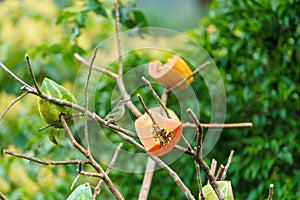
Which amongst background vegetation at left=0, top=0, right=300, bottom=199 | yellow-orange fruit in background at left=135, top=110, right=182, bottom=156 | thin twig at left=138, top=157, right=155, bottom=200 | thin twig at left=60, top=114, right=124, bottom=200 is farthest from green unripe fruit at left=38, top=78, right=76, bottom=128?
background vegetation at left=0, top=0, right=300, bottom=199

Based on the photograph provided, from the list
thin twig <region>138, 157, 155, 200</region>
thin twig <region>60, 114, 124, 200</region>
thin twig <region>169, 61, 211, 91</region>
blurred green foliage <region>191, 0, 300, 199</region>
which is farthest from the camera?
blurred green foliage <region>191, 0, 300, 199</region>

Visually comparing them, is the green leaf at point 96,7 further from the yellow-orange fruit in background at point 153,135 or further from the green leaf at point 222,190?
the green leaf at point 222,190

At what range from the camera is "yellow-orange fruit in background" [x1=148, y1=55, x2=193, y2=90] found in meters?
1.18

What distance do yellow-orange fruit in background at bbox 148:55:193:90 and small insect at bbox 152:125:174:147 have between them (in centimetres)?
33

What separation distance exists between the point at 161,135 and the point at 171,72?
346 mm

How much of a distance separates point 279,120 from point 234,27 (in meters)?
0.31

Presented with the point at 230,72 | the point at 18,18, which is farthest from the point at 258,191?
the point at 18,18

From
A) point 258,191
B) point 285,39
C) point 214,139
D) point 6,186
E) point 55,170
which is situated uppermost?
point 214,139

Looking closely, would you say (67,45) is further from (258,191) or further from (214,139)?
(214,139)

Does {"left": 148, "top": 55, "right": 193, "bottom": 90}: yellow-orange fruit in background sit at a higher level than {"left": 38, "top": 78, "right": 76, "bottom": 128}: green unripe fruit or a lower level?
lower

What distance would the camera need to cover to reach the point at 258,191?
1587 millimetres

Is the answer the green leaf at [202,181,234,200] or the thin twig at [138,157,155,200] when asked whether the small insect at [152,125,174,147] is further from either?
the thin twig at [138,157,155,200]

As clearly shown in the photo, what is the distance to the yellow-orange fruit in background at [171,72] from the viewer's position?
1185 millimetres

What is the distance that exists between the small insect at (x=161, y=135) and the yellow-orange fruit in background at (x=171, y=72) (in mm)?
333
